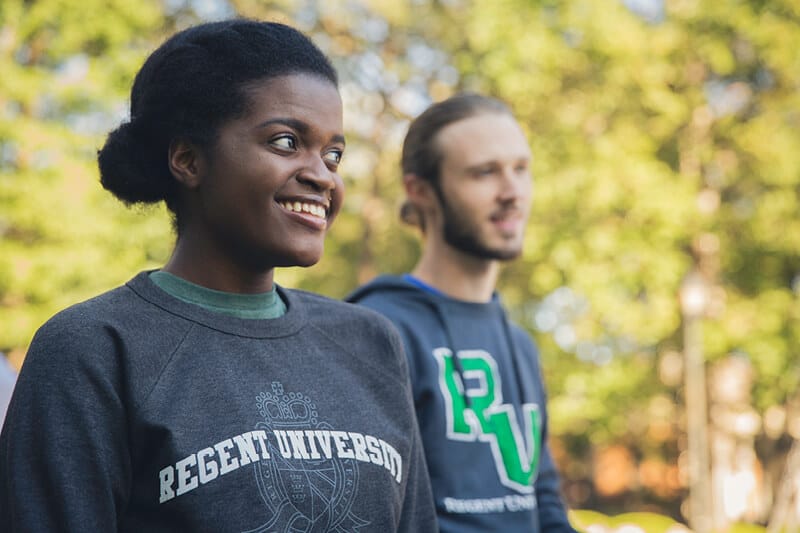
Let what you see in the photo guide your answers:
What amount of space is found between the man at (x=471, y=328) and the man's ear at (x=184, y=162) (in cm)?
148

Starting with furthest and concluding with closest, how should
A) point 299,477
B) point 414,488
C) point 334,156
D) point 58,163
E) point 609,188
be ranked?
point 609,188 < point 58,163 < point 414,488 < point 334,156 < point 299,477

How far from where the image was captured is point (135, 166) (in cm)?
221

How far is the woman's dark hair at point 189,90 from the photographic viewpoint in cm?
211

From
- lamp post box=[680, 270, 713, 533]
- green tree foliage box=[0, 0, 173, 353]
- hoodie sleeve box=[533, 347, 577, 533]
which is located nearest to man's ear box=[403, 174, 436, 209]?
hoodie sleeve box=[533, 347, 577, 533]

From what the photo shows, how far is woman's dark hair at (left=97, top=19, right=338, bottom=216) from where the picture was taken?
6.93 ft

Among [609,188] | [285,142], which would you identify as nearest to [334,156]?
[285,142]

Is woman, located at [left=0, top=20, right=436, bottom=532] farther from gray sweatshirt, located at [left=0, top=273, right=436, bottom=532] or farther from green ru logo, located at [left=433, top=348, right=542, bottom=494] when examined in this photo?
green ru logo, located at [left=433, top=348, right=542, bottom=494]

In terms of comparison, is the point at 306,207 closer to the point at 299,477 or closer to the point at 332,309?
the point at 332,309

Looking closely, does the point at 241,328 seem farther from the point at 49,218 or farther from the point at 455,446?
the point at 49,218

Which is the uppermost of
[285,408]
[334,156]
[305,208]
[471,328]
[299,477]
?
[334,156]

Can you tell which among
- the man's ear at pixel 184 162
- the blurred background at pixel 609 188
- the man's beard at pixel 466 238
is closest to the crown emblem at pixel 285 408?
the man's ear at pixel 184 162

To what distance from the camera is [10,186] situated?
36.2 ft

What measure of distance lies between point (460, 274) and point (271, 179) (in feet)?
6.05

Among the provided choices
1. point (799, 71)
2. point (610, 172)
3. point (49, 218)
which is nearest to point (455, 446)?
point (49, 218)
